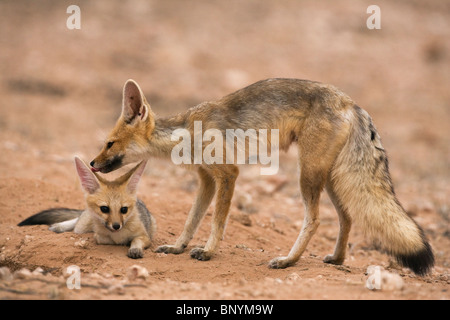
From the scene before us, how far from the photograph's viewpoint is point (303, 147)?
5.77m

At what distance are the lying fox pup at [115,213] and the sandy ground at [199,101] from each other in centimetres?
19

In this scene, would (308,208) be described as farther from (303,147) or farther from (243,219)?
(243,219)

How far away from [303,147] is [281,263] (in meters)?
1.23

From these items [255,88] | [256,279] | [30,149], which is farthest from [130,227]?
[30,149]

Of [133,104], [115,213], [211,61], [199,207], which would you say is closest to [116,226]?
[115,213]

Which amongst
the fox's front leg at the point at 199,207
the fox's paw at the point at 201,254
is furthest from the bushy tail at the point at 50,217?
the fox's paw at the point at 201,254

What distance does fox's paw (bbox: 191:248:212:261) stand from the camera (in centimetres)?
586

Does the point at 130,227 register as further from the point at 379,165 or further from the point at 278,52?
the point at 278,52

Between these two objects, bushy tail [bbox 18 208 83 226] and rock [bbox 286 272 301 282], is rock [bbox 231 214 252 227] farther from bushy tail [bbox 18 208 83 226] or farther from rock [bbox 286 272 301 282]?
rock [bbox 286 272 301 282]

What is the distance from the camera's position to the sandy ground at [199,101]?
532 centimetres

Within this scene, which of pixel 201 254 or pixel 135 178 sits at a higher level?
pixel 135 178

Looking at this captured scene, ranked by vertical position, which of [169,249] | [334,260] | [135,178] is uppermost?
[135,178]

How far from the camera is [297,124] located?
591 cm

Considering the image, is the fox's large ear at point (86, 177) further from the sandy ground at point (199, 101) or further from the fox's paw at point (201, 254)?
the fox's paw at point (201, 254)
